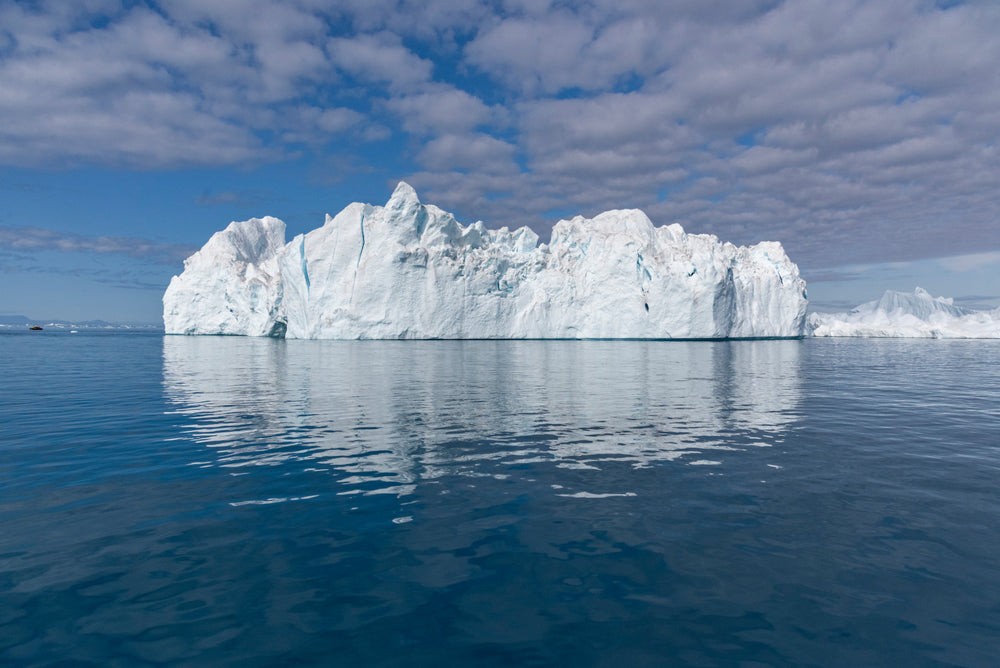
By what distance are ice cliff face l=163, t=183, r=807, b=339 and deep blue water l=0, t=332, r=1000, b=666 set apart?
48.2 meters

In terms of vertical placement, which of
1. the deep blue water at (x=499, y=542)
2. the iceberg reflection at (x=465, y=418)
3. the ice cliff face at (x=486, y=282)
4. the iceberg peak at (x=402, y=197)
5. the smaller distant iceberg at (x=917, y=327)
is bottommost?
the deep blue water at (x=499, y=542)

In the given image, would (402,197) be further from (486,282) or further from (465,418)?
(465,418)

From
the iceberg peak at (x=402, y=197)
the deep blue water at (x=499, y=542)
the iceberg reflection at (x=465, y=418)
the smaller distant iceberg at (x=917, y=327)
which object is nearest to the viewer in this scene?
the deep blue water at (x=499, y=542)

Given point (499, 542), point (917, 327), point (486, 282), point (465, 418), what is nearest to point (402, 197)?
point (486, 282)

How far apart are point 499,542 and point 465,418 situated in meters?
7.17

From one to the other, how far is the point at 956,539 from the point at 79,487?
1061cm

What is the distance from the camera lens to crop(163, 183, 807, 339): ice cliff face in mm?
58781

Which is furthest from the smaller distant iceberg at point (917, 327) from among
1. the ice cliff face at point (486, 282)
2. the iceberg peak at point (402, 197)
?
the iceberg peak at point (402, 197)

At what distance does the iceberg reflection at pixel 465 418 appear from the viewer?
863cm

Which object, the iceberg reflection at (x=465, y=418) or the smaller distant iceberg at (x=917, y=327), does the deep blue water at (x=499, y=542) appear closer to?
the iceberg reflection at (x=465, y=418)

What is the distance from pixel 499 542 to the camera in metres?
5.30

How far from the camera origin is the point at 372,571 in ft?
15.5

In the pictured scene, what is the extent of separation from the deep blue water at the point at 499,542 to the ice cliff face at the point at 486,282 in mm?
48212

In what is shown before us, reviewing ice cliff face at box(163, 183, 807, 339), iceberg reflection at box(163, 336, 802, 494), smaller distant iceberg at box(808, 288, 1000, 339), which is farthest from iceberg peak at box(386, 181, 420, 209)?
smaller distant iceberg at box(808, 288, 1000, 339)
